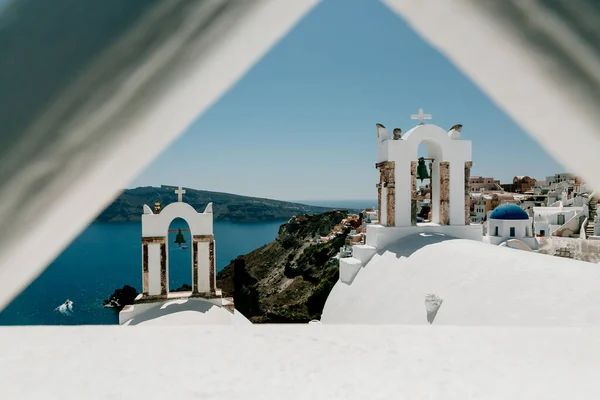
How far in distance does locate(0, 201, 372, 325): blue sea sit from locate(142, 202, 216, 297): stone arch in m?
3.97

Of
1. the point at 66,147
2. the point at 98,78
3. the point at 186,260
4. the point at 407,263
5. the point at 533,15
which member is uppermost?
the point at 533,15

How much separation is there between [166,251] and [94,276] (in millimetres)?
46444

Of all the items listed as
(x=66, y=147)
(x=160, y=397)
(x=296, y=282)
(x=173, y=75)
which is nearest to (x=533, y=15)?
(x=173, y=75)

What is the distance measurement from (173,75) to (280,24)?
0.31 m

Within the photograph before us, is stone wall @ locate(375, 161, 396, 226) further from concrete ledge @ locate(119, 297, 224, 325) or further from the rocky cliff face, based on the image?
the rocky cliff face

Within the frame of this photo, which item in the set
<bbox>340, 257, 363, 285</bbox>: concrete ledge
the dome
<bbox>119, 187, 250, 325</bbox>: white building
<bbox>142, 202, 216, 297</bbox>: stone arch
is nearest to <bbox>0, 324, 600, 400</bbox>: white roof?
<bbox>119, 187, 250, 325</bbox>: white building

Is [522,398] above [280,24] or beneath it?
beneath

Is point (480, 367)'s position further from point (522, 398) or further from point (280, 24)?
point (280, 24)

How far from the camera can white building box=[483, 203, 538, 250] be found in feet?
39.7

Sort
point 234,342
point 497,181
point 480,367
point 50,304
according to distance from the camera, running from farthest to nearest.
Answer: point 497,181 → point 50,304 → point 234,342 → point 480,367

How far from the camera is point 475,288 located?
3.99m

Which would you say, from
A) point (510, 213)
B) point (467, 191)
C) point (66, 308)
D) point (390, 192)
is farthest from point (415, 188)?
point (66, 308)

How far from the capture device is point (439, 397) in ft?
2.68

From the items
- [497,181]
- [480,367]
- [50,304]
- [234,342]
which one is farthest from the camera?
[497,181]
